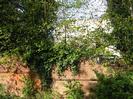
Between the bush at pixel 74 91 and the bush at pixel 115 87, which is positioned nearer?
the bush at pixel 115 87

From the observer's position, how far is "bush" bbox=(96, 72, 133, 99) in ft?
33.7

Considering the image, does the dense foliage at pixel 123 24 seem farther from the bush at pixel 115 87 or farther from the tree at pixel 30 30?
the tree at pixel 30 30

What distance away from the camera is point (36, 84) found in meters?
11.5

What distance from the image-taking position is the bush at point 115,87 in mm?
10259

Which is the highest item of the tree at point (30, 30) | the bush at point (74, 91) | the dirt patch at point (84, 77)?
the tree at point (30, 30)

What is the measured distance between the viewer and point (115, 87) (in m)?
10.4

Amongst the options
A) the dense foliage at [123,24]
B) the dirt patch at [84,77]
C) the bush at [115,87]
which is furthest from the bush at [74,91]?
the dense foliage at [123,24]

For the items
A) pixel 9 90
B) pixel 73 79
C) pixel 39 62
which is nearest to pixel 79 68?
pixel 73 79

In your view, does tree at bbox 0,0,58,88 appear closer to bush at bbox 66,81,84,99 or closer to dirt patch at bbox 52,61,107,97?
dirt patch at bbox 52,61,107,97

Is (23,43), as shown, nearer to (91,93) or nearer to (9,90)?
(9,90)

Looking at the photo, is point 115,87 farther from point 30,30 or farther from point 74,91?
point 30,30

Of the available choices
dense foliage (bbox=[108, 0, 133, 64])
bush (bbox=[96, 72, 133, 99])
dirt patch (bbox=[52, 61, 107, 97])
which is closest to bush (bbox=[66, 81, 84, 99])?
dirt patch (bbox=[52, 61, 107, 97])

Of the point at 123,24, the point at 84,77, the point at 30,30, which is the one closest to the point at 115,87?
the point at 84,77

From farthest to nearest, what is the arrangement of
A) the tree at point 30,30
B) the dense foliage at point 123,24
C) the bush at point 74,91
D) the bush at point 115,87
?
the tree at point 30,30, the dense foliage at point 123,24, the bush at point 74,91, the bush at point 115,87
